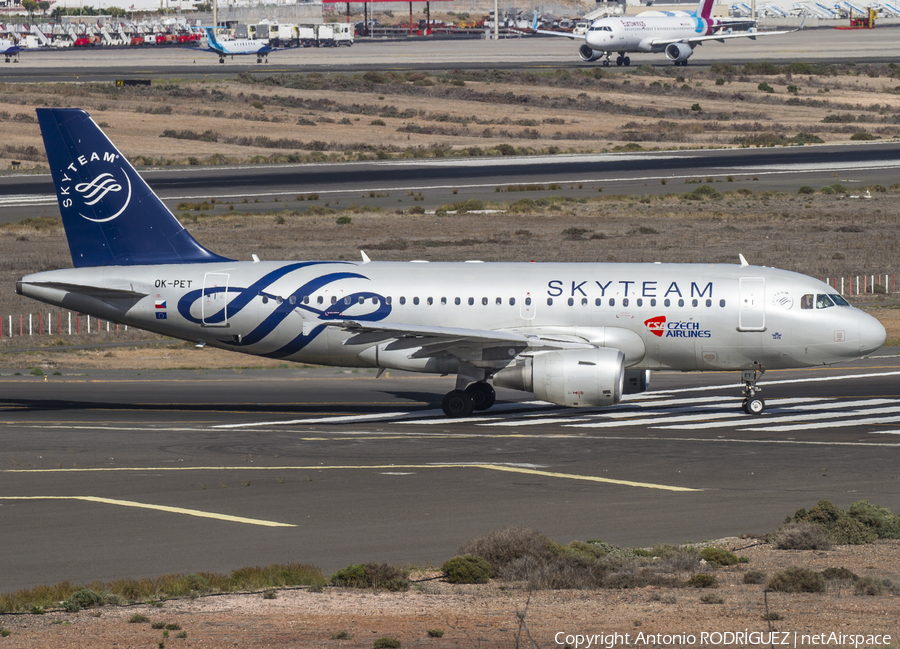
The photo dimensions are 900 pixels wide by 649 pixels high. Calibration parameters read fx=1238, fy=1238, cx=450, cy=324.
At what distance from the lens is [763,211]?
92.7 meters

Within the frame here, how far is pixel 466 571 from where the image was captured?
20.4 meters

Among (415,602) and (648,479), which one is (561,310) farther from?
(415,602)

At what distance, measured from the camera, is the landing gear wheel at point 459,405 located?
40.1m

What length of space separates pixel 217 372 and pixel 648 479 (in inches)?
943

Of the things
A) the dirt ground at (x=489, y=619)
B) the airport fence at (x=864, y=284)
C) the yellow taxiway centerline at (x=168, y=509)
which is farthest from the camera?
the airport fence at (x=864, y=284)

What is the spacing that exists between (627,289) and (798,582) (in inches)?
800

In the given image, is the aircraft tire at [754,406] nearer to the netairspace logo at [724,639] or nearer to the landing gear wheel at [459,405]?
the landing gear wheel at [459,405]

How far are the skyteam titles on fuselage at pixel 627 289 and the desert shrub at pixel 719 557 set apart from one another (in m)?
17.8

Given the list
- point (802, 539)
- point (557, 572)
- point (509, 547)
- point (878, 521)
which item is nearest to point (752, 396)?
point (878, 521)

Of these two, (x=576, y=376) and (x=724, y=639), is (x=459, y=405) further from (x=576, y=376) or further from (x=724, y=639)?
(x=724, y=639)

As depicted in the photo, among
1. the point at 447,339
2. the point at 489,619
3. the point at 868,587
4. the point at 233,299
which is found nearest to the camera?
the point at 489,619

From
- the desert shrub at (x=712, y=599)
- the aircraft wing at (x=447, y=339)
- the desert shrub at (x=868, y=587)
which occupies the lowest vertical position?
the desert shrub at (x=868, y=587)

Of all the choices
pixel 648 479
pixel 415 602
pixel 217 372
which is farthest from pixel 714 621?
pixel 217 372

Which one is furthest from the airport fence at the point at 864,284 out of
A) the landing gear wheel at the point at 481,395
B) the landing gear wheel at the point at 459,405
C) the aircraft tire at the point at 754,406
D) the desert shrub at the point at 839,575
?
the desert shrub at the point at 839,575
